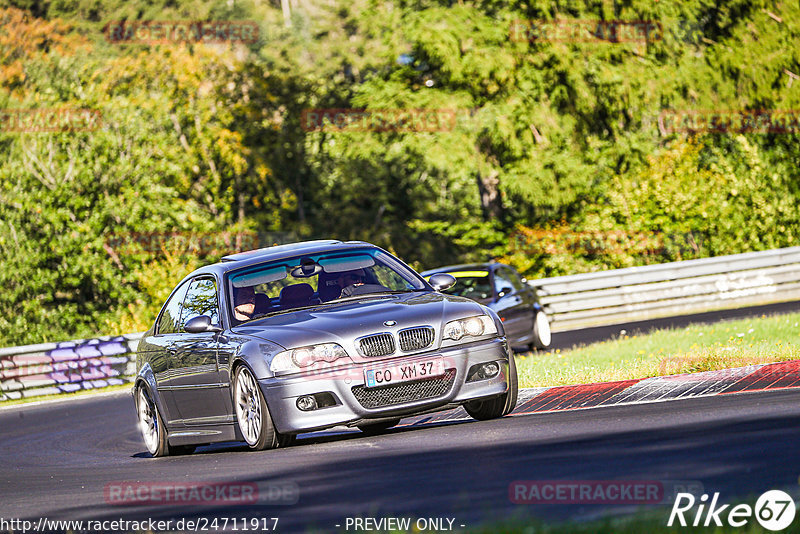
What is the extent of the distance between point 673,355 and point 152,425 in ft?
18.5

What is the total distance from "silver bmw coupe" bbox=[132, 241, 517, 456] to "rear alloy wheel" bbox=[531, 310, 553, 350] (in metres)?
10.2

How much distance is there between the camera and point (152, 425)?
11039 millimetres

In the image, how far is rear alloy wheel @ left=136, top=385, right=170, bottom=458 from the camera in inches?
424

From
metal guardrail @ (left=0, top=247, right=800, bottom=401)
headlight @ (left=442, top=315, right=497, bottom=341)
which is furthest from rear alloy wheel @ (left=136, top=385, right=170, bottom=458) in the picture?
metal guardrail @ (left=0, top=247, right=800, bottom=401)

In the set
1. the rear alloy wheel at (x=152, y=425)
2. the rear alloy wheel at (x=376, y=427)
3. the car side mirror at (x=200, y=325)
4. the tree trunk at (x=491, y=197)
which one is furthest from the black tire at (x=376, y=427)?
the tree trunk at (x=491, y=197)

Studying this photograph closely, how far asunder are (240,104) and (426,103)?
1237 centimetres

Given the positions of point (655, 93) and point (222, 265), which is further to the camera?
point (655, 93)

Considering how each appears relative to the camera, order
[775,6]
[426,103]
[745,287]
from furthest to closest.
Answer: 1. [775,6]
2. [426,103]
3. [745,287]

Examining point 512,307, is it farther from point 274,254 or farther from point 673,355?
point 274,254

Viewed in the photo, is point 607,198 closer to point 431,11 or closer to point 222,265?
point 431,11

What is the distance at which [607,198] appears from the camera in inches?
1428

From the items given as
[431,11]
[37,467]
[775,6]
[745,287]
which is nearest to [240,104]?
[431,11]

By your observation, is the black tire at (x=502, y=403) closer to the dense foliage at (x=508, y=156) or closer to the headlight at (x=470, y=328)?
the headlight at (x=470, y=328)

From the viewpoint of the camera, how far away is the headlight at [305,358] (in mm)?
8883
